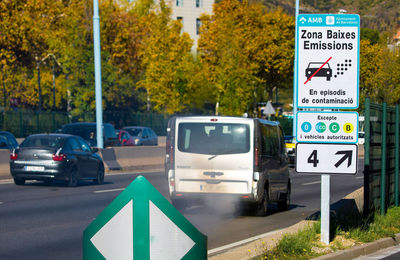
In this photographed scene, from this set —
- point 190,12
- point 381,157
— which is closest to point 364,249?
point 381,157

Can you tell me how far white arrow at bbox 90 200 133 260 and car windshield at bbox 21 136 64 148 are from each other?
17098mm

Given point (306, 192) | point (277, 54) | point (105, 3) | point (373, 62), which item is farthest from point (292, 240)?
point (277, 54)

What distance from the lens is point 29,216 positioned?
1366 cm

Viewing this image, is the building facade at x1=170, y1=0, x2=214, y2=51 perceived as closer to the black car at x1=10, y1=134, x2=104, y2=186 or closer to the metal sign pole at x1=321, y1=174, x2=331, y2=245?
the black car at x1=10, y1=134, x2=104, y2=186

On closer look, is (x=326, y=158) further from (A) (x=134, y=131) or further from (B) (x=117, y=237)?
(A) (x=134, y=131)

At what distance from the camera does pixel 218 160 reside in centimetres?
1457

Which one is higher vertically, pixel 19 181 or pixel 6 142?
pixel 6 142

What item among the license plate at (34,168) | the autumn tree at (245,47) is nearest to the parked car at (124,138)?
the autumn tree at (245,47)

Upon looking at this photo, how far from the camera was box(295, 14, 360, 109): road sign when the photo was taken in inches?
374

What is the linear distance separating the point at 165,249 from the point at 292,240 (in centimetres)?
510

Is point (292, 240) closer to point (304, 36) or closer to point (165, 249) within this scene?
point (304, 36)

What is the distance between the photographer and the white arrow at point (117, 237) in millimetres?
3848

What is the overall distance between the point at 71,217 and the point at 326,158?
19.5 ft

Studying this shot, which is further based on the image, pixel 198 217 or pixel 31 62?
pixel 31 62
